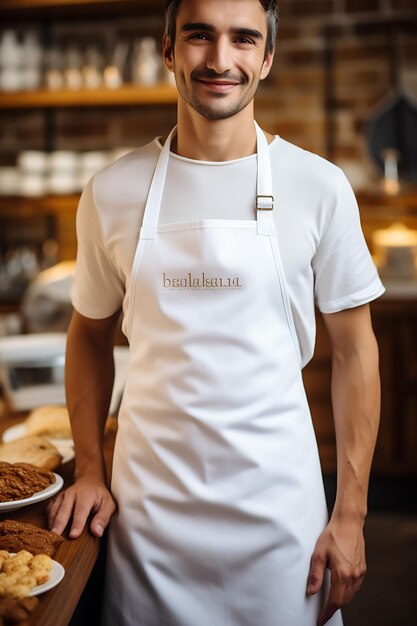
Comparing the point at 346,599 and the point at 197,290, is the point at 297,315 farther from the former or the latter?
the point at 346,599

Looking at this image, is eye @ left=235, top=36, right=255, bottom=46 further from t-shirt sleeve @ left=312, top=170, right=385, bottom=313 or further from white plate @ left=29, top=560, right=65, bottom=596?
white plate @ left=29, top=560, right=65, bottom=596

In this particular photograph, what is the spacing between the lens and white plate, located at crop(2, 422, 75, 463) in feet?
5.02

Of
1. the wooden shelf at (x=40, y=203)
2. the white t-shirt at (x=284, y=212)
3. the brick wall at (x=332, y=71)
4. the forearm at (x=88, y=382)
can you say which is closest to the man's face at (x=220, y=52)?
the white t-shirt at (x=284, y=212)

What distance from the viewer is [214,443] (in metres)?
1.24

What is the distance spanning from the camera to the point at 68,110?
436 cm

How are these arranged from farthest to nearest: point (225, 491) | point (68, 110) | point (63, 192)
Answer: point (68, 110)
point (63, 192)
point (225, 491)

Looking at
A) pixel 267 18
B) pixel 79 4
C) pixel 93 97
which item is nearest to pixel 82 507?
pixel 267 18

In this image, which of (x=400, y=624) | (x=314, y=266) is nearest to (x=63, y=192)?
(x=400, y=624)

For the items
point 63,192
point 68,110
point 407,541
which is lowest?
point 407,541

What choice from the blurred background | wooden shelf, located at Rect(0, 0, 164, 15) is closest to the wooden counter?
the blurred background

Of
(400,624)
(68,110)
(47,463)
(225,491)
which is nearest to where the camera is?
(225,491)

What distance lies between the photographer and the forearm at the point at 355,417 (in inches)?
52.1

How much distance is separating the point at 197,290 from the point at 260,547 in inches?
16.8

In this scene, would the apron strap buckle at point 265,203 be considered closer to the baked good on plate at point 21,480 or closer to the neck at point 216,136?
the neck at point 216,136
